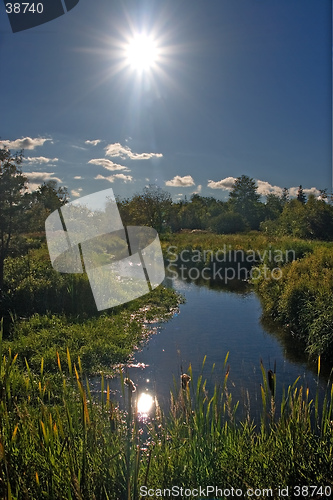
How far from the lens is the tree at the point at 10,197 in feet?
44.6

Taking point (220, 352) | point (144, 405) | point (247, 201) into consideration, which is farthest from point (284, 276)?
point (247, 201)

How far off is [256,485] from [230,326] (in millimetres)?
9236

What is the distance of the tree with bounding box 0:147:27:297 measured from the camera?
13.6 metres

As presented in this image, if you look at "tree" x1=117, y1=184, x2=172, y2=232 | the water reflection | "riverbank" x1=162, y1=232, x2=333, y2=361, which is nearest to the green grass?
the water reflection

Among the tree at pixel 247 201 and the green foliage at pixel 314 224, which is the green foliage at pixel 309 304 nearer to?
the green foliage at pixel 314 224

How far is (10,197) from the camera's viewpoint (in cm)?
1370

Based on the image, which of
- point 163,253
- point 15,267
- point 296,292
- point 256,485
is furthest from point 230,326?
point 163,253

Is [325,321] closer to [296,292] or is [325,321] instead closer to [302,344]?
[302,344]

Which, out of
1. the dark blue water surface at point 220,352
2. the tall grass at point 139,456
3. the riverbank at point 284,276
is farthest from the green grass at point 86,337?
the tall grass at point 139,456

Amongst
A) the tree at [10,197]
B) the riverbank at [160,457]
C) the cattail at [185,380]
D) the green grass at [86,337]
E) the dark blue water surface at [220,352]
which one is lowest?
the dark blue water surface at [220,352]

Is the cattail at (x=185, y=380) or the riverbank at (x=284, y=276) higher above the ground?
the cattail at (x=185, y=380)

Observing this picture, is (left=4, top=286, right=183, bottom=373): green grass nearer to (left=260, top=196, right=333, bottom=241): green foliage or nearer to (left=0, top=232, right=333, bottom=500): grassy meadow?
(left=0, top=232, right=333, bottom=500): grassy meadow

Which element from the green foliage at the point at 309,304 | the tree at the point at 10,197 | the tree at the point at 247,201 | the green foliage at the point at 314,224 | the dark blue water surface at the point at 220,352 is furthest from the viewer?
the tree at the point at 247,201

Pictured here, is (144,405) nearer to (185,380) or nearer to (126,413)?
(126,413)
